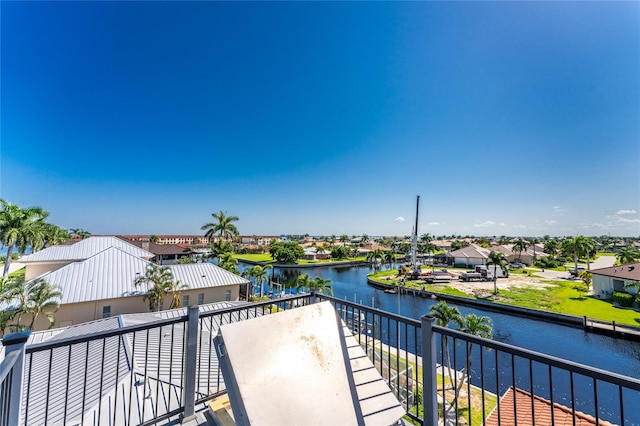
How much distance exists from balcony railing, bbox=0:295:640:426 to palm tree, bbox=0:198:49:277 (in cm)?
2064

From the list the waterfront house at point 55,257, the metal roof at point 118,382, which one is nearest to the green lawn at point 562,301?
the metal roof at point 118,382

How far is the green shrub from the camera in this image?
2230 cm

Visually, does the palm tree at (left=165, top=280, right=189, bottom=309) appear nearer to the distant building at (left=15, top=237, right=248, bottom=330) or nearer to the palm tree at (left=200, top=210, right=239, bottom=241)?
the distant building at (left=15, top=237, right=248, bottom=330)

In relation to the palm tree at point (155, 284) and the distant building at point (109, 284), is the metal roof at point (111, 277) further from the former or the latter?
the palm tree at point (155, 284)

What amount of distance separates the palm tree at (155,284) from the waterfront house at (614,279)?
35.6 m

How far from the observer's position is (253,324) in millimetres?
2314

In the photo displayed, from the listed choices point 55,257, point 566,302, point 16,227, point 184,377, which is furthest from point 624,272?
point 16,227

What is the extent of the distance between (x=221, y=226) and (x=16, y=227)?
17.2 metres

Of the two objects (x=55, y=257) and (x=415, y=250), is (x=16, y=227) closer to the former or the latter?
(x=55, y=257)

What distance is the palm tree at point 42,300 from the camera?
12.0 m

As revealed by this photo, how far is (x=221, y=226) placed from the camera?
34.1 m

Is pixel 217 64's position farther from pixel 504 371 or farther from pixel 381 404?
pixel 504 371

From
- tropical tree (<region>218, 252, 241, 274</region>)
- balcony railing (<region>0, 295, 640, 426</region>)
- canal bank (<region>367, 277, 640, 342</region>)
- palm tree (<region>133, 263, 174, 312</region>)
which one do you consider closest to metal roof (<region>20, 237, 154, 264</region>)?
palm tree (<region>133, 263, 174, 312</region>)

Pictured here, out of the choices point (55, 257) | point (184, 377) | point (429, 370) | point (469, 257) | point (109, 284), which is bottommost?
point (469, 257)
